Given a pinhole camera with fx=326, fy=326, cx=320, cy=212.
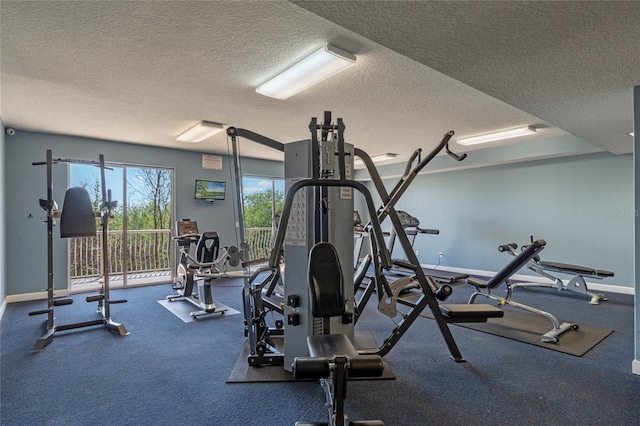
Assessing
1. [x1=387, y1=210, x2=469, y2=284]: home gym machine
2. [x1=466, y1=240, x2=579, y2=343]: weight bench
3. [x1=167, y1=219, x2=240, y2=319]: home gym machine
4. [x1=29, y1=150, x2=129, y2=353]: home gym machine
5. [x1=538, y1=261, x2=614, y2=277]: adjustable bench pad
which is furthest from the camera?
[x1=387, y1=210, x2=469, y2=284]: home gym machine

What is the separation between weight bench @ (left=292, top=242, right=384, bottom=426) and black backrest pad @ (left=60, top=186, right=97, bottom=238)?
9.23 ft

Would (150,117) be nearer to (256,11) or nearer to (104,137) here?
(104,137)

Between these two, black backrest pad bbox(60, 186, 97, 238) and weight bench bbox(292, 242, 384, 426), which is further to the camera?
black backrest pad bbox(60, 186, 97, 238)

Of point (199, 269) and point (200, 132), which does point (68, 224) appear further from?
point (200, 132)

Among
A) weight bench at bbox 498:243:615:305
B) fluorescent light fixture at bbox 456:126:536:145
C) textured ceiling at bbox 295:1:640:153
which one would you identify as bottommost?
weight bench at bbox 498:243:615:305

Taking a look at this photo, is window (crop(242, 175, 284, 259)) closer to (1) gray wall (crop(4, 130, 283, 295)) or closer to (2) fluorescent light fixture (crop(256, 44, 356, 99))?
(1) gray wall (crop(4, 130, 283, 295))

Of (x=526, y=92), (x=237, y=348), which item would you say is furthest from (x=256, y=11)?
(x=237, y=348)

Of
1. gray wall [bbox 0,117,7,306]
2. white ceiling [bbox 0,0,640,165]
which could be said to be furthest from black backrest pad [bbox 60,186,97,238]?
gray wall [bbox 0,117,7,306]

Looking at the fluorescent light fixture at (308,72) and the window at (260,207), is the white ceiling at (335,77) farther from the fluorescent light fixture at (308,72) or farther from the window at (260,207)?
the window at (260,207)

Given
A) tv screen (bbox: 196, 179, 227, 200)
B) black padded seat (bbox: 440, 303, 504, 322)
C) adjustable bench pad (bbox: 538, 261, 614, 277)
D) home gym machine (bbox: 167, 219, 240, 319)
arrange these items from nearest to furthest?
black padded seat (bbox: 440, 303, 504, 322)
home gym machine (bbox: 167, 219, 240, 319)
adjustable bench pad (bbox: 538, 261, 614, 277)
tv screen (bbox: 196, 179, 227, 200)

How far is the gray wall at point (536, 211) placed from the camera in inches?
191

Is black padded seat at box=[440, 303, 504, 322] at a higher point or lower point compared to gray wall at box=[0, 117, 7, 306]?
lower

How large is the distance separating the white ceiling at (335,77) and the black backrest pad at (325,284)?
1.17 m

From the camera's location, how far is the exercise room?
179 centimetres
